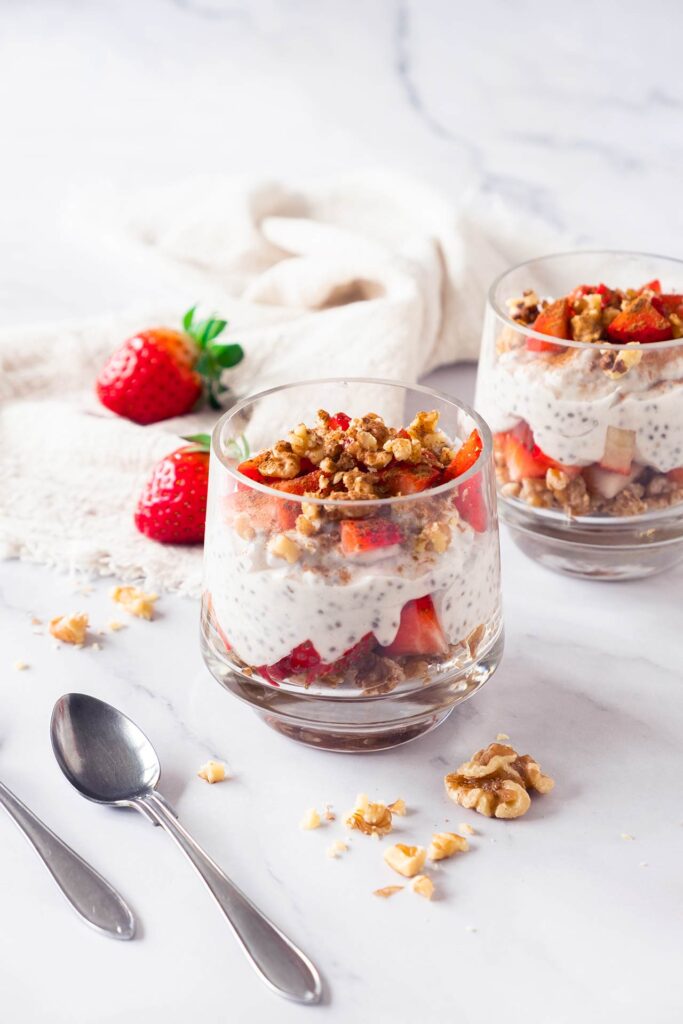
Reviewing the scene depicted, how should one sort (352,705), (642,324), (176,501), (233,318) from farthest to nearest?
(233,318) → (176,501) → (642,324) → (352,705)

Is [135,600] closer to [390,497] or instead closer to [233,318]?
[390,497]

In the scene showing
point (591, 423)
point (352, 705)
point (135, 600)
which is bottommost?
point (135, 600)

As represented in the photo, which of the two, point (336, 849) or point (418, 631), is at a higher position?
point (418, 631)

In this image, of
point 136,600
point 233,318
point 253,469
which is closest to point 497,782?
point 253,469

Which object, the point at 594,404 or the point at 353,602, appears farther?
the point at 594,404

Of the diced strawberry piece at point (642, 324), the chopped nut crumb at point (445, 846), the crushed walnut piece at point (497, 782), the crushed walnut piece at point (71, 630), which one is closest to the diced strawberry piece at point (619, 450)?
the diced strawberry piece at point (642, 324)

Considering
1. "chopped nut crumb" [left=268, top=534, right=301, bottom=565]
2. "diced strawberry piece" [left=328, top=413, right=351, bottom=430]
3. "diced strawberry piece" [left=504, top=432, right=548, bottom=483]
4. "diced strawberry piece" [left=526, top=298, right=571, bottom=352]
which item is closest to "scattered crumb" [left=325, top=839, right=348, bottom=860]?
"chopped nut crumb" [left=268, top=534, right=301, bottom=565]

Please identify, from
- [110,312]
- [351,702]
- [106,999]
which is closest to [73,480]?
[110,312]

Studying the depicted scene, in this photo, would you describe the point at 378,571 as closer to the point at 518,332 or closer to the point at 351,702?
the point at 351,702
